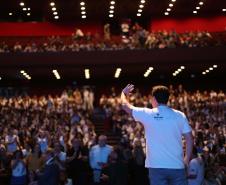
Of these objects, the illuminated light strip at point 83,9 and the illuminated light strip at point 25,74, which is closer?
the illuminated light strip at point 25,74

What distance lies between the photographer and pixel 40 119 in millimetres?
22656

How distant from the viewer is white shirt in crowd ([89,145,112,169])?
14.5 meters

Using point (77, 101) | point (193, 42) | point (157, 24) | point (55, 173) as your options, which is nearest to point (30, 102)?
point (77, 101)

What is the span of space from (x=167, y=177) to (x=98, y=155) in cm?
969

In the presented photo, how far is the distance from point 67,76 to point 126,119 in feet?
34.3

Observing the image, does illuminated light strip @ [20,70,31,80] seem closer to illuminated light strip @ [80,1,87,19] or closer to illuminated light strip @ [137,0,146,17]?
illuminated light strip @ [80,1,87,19]

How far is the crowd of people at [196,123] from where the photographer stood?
16.6m

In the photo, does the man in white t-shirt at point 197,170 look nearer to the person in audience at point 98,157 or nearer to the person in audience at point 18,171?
the person in audience at point 98,157

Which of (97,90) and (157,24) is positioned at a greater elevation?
(157,24)

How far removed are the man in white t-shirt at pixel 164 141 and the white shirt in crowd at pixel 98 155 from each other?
9.45 meters

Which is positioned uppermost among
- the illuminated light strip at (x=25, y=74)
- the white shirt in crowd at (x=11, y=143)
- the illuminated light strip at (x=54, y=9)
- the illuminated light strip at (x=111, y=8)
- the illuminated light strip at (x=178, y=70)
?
the illuminated light strip at (x=54, y=9)

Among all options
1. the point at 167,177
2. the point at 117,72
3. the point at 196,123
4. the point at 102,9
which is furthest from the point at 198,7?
the point at 167,177

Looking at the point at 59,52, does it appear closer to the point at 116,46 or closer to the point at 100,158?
the point at 116,46

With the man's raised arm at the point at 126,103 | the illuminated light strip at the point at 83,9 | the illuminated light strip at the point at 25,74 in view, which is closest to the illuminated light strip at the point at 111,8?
the illuminated light strip at the point at 83,9
